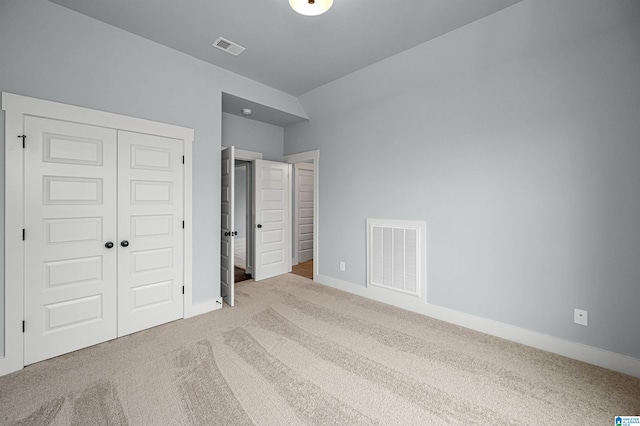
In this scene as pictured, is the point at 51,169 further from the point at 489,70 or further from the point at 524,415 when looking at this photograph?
the point at 489,70

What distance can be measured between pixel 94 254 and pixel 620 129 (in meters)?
4.58

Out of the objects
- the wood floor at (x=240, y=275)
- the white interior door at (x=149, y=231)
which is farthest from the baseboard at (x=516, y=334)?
the white interior door at (x=149, y=231)

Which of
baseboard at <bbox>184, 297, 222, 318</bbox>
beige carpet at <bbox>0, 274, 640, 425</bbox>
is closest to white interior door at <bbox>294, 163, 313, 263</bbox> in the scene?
baseboard at <bbox>184, 297, 222, 318</bbox>

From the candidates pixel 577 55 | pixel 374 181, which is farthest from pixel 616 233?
pixel 374 181

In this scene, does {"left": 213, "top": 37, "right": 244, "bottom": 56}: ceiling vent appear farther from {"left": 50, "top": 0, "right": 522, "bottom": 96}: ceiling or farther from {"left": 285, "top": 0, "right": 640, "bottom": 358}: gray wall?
{"left": 285, "top": 0, "right": 640, "bottom": 358}: gray wall

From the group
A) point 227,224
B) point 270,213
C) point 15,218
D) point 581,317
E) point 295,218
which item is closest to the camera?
point 15,218

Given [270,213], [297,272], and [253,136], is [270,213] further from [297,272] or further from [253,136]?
[253,136]

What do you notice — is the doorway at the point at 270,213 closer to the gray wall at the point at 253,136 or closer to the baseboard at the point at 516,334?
the gray wall at the point at 253,136

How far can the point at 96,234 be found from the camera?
2.51m

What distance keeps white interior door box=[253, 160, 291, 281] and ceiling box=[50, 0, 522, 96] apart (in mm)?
1866

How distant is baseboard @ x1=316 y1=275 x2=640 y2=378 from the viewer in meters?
2.10

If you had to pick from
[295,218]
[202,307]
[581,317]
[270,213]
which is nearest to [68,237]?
[202,307]

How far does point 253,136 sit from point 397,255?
10.0 feet

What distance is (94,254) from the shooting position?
250cm
